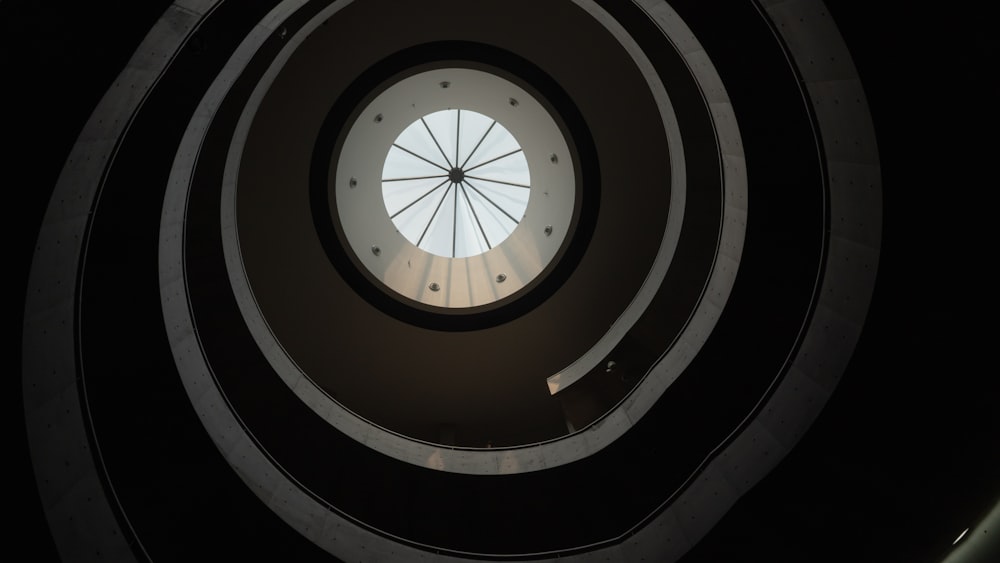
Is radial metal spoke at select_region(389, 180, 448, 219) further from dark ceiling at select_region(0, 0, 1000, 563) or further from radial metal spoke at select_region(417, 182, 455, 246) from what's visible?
dark ceiling at select_region(0, 0, 1000, 563)

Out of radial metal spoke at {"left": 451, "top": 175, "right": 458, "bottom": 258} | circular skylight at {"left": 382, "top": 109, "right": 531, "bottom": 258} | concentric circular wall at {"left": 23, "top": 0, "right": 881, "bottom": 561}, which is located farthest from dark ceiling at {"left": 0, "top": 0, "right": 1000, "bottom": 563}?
radial metal spoke at {"left": 451, "top": 175, "right": 458, "bottom": 258}

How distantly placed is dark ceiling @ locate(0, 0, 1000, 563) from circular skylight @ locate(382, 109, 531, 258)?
10604 millimetres

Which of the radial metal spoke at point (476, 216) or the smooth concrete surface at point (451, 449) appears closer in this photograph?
the smooth concrete surface at point (451, 449)

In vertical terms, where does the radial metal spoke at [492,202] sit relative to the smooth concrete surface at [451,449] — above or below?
above

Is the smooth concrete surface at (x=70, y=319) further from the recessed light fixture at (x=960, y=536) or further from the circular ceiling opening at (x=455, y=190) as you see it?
the recessed light fixture at (x=960, y=536)

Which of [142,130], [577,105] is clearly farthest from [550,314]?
[142,130]

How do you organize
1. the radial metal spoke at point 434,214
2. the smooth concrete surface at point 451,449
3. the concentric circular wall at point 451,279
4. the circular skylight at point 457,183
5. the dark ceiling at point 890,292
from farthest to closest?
the radial metal spoke at point 434,214 < the circular skylight at point 457,183 < the smooth concrete surface at point 451,449 < the concentric circular wall at point 451,279 < the dark ceiling at point 890,292

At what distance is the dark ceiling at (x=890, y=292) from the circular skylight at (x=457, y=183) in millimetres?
10604

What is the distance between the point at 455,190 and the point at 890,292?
561 inches

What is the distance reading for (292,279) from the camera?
15.8 m

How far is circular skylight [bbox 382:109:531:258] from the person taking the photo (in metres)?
18.6

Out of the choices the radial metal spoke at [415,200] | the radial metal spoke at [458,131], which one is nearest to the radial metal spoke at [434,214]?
the radial metal spoke at [415,200]

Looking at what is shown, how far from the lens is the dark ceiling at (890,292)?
5512 mm

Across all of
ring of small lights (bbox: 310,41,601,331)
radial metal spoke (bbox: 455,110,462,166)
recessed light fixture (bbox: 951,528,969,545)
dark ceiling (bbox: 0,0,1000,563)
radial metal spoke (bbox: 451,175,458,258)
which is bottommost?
recessed light fixture (bbox: 951,528,969,545)
